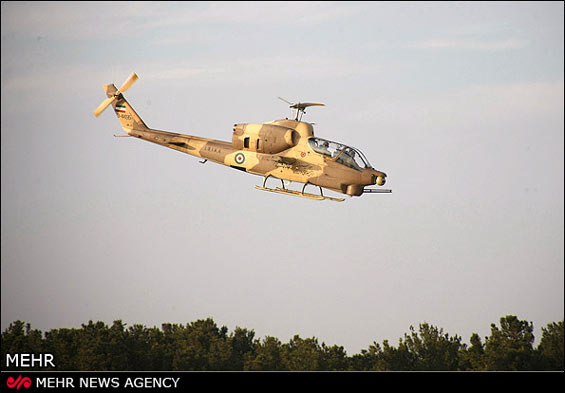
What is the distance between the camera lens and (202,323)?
6225 inches

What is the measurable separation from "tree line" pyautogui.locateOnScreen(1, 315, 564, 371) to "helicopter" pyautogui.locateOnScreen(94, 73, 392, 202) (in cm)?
7245

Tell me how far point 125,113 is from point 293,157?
1329 cm

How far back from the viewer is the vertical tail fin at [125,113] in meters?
58.4

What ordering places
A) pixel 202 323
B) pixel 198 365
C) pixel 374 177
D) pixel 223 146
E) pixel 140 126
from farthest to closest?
pixel 202 323 → pixel 198 365 → pixel 140 126 → pixel 223 146 → pixel 374 177

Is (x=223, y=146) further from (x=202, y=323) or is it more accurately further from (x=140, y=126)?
(x=202, y=323)

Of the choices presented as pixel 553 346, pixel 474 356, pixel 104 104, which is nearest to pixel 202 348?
pixel 474 356

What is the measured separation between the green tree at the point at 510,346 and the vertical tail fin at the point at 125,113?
79.6 meters

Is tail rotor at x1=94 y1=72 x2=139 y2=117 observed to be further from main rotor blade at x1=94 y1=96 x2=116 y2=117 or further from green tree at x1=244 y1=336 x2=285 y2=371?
green tree at x1=244 y1=336 x2=285 y2=371
